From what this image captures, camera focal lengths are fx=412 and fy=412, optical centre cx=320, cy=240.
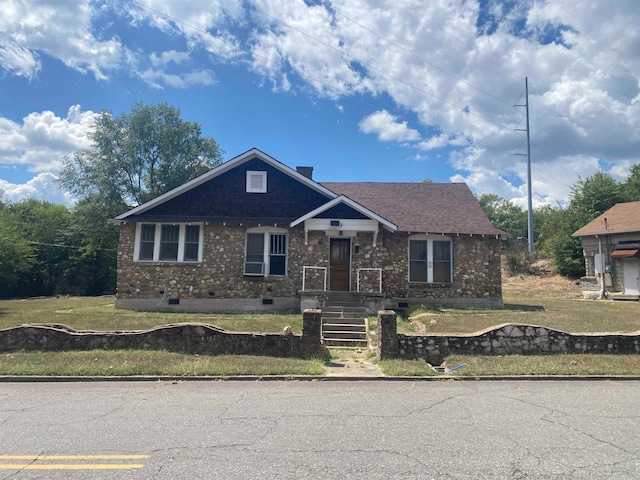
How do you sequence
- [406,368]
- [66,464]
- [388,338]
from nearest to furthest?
[66,464], [406,368], [388,338]

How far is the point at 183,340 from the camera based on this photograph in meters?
9.46

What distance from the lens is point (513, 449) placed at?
14.5 ft

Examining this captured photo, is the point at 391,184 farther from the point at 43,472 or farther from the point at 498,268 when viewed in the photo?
the point at 43,472

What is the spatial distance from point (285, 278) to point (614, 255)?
19382 millimetres

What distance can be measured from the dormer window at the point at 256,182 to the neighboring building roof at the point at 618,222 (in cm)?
2031

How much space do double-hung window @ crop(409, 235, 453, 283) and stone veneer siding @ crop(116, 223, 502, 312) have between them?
0.27 meters

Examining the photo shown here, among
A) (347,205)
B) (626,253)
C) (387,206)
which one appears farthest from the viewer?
(626,253)

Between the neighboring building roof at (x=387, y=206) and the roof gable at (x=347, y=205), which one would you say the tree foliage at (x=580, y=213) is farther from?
the roof gable at (x=347, y=205)

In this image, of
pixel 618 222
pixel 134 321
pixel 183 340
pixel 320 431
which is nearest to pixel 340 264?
pixel 134 321

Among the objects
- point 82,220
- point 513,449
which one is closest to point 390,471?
point 513,449

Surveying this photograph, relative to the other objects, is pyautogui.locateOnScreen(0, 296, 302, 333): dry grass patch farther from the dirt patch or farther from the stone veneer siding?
the dirt patch

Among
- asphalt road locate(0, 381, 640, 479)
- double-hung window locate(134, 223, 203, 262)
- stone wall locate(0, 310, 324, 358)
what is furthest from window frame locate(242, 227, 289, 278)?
asphalt road locate(0, 381, 640, 479)

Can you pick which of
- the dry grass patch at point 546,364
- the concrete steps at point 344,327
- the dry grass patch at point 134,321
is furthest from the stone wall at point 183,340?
the dry grass patch at point 546,364

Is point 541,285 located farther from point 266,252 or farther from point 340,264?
point 266,252
